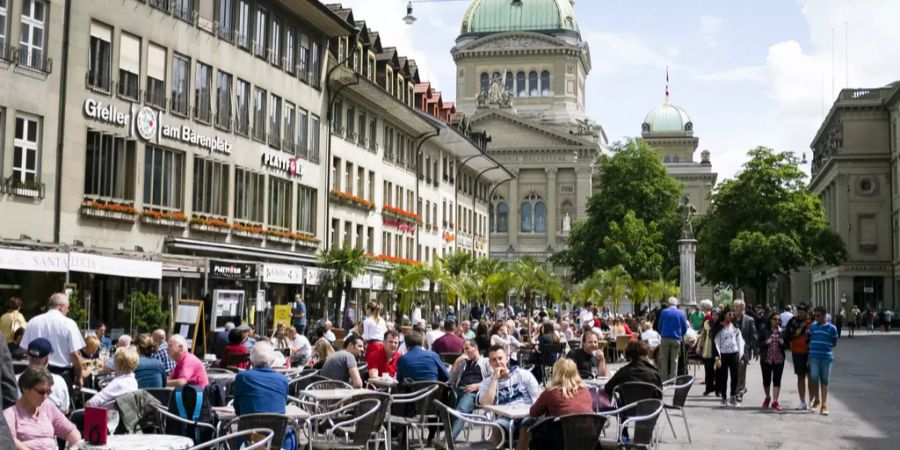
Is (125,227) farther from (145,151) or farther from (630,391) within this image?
(630,391)

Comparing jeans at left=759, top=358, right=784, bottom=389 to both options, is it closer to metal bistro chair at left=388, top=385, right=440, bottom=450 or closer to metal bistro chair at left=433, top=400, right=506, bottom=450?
metal bistro chair at left=388, top=385, right=440, bottom=450

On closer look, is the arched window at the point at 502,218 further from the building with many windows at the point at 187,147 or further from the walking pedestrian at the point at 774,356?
the walking pedestrian at the point at 774,356

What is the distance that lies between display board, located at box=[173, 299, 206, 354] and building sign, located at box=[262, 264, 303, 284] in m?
8.27

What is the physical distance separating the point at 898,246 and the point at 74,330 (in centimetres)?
7716

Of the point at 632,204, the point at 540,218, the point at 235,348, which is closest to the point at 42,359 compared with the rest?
the point at 235,348

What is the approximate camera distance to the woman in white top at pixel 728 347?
19.0 meters

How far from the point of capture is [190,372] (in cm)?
1175

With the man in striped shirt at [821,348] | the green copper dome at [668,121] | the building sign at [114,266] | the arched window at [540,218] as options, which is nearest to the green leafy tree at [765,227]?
the arched window at [540,218]

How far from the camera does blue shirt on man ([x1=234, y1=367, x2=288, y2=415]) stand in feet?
33.1

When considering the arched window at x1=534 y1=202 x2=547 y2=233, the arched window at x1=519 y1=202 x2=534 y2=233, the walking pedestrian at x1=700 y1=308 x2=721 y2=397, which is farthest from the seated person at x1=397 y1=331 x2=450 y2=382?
the arched window at x1=519 y1=202 x2=534 y2=233

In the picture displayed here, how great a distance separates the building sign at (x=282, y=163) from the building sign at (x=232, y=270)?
13.7 ft

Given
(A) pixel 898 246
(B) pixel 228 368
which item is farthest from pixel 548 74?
(B) pixel 228 368

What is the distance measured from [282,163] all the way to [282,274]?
4.01 meters

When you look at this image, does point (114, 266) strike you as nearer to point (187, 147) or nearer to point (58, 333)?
point (187, 147)
